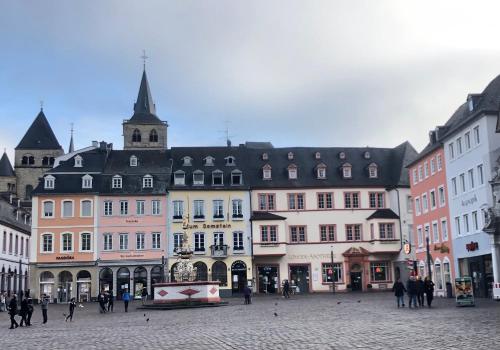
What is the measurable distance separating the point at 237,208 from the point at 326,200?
931cm

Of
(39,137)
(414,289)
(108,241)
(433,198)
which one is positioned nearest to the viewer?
(414,289)

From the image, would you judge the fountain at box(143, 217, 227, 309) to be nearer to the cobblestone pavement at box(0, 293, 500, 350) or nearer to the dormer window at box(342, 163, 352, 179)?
the cobblestone pavement at box(0, 293, 500, 350)

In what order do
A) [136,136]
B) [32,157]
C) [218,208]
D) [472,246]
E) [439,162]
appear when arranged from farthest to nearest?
[32,157]
[136,136]
[218,208]
[439,162]
[472,246]

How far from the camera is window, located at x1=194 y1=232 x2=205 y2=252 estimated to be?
66.5 m

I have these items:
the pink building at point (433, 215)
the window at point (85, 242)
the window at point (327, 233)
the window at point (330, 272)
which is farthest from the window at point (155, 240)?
the pink building at point (433, 215)

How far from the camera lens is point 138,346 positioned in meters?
18.8

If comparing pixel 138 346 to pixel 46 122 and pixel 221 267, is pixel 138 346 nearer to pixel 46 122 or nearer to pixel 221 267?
pixel 221 267

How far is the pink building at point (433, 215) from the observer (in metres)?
50.3

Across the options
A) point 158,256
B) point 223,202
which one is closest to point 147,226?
point 158,256

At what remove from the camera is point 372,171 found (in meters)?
71.4

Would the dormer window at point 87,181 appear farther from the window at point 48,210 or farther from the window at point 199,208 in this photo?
the window at point 199,208

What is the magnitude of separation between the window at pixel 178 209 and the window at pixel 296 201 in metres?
10.9

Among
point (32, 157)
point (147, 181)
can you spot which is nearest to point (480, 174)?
point (147, 181)

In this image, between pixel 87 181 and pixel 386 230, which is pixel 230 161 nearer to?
pixel 87 181
